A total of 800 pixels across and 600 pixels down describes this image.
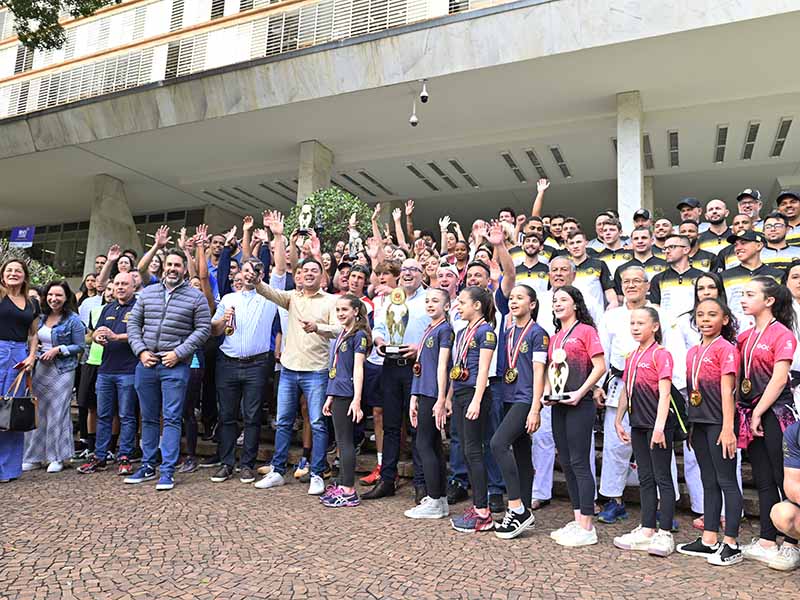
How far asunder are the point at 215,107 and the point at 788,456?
13.2 m

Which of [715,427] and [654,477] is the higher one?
[715,427]

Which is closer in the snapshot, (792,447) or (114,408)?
(792,447)

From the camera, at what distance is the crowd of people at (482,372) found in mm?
3930

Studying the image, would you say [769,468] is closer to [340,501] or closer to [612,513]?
[612,513]

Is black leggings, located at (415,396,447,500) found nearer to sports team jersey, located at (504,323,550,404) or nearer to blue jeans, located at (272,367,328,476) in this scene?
sports team jersey, located at (504,323,550,404)

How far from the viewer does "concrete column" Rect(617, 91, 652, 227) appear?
12273 millimetres

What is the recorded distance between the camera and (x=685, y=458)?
456 centimetres

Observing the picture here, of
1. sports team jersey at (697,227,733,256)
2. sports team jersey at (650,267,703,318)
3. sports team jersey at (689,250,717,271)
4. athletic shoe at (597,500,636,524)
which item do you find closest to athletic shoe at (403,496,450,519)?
athletic shoe at (597,500,636,524)

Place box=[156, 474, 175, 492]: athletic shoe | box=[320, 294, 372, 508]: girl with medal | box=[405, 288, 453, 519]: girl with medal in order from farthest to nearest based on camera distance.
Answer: box=[156, 474, 175, 492]: athletic shoe < box=[320, 294, 372, 508]: girl with medal < box=[405, 288, 453, 519]: girl with medal

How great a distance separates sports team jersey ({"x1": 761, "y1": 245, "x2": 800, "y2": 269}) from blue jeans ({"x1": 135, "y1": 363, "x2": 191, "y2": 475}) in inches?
214

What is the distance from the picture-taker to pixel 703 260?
6.09 metres

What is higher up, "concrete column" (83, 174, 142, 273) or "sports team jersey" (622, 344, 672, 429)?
"concrete column" (83, 174, 142, 273)

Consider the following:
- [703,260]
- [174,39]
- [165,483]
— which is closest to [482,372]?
[165,483]

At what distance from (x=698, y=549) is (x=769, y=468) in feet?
2.18
